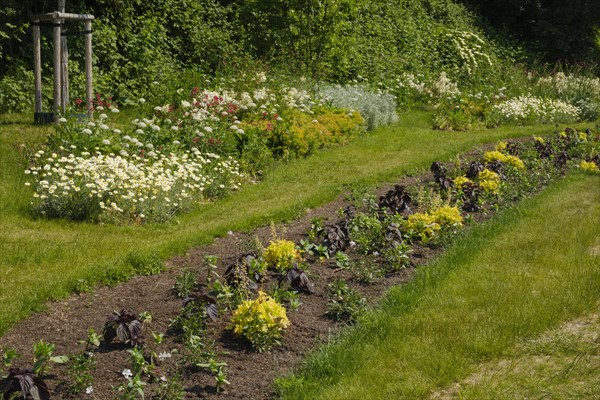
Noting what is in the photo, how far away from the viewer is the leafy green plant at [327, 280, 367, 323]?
15.7 feet

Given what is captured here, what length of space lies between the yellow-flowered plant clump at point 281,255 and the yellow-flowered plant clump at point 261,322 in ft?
3.45

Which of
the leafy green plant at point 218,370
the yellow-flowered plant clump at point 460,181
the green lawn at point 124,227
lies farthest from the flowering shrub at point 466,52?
the leafy green plant at point 218,370

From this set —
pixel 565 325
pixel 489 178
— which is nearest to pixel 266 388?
pixel 565 325

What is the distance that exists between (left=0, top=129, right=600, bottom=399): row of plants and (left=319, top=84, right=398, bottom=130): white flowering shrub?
480 centimetres

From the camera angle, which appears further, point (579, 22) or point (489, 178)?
point (579, 22)

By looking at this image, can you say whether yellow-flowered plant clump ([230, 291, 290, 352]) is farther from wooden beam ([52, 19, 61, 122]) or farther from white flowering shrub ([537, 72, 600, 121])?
white flowering shrub ([537, 72, 600, 121])

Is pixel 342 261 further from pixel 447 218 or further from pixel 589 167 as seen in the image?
pixel 589 167

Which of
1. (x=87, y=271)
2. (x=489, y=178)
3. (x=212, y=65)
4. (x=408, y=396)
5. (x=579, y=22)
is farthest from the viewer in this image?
(x=579, y=22)

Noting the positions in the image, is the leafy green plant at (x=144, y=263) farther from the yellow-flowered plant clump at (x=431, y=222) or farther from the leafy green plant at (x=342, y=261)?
the yellow-flowered plant clump at (x=431, y=222)

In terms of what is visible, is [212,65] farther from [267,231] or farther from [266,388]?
[266,388]

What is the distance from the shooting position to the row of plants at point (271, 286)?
3.78 m

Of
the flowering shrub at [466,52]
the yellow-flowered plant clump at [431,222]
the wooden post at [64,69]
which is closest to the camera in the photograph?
the yellow-flowered plant clump at [431,222]

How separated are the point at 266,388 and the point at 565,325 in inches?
81.5

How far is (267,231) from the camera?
6668 millimetres
